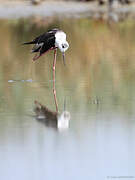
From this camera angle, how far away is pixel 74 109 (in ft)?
22.6

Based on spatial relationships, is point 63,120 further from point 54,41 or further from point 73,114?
point 54,41

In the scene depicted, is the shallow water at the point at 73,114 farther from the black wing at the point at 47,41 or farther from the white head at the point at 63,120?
the black wing at the point at 47,41

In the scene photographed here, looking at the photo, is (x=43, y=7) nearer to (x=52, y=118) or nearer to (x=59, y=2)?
(x=59, y=2)

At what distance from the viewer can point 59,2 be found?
24.2 m

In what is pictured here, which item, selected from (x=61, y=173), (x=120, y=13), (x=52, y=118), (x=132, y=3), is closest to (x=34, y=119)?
(x=52, y=118)

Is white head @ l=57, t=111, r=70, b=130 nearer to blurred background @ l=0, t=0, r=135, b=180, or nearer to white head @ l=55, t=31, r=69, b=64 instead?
blurred background @ l=0, t=0, r=135, b=180

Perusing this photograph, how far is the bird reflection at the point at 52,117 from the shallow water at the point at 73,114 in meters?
0.07

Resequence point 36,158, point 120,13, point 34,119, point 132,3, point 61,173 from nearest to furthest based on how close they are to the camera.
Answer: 1. point 61,173
2. point 36,158
3. point 34,119
4. point 120,13
5. point 132,3

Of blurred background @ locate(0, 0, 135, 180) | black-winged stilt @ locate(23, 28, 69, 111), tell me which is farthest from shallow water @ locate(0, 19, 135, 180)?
black-winged stilt @ locate(23, 28, 69, 111)

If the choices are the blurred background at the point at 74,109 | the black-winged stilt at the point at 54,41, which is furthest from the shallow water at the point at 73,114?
the black-winged stilt at the point at 54,41

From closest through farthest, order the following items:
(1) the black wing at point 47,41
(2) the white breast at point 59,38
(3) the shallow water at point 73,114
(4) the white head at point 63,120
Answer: (3) the shallow water at point 73,114 → (4) the white head at point 63,120 → (2) the white breast at point 59,38 → (1) the black wing at point 47,41

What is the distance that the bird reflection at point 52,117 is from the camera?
6191mm

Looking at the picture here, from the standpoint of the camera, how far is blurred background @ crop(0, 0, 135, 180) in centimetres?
493

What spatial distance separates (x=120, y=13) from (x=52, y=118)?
16798 millimetres
